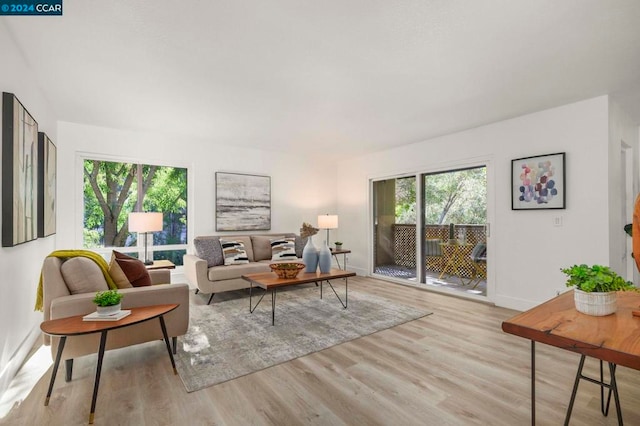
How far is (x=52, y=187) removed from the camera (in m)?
3.54

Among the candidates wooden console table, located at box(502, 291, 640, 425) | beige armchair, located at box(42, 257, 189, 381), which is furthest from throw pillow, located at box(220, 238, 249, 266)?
wooden console table, located at box(502, 291, 640, 425)

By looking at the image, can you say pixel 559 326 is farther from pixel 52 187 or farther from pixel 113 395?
pixel 52 187

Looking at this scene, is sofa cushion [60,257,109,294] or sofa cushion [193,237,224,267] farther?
sofa cushion [193,237,224,267]

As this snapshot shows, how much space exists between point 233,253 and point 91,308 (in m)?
2.51

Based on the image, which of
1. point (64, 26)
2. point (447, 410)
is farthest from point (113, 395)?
point (64, 26)

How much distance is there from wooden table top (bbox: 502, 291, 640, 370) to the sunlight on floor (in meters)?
2.86

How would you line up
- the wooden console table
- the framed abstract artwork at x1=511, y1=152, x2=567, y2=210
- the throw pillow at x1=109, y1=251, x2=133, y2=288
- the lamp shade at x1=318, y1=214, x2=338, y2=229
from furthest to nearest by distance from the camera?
the lamp shade at x1=318, y1=214, x2=338, y2=229
the framed abstract artwork at x1=511, y1=152, x2=567, y2=210
the throw pillow at x1=109, y1=251, x2=133, y2=288
the wooden console table

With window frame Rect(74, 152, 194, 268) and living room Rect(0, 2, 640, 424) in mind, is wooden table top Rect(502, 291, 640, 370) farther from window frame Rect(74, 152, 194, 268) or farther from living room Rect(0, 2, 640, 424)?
window frame Rect(74, 152, 194, 268)

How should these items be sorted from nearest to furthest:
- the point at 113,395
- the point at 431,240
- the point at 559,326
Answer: the point at 559,326, the point at 113,395, the point at 431,240

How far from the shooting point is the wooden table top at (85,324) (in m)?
1.76

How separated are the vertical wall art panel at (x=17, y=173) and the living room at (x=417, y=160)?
0.13 metres

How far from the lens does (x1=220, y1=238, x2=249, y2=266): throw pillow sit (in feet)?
15.0

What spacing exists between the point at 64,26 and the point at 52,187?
2.21 m

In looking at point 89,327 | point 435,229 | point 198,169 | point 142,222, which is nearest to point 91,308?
point 89,327
